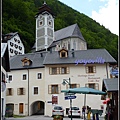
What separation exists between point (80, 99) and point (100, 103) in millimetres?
1619

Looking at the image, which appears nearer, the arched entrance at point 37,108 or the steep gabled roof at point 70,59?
the steep gabled roof at point 70,59

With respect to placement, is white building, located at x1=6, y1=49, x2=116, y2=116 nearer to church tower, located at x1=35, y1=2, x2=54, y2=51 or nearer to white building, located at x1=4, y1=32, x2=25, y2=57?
white building, located at x1=4, y1=32, x2=25, y2=57

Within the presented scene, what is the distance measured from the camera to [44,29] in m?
51.3

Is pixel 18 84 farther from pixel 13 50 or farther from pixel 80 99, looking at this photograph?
pixel 13 50

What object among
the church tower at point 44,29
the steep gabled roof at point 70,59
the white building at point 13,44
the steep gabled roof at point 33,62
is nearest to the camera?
the steep gabled roof at point 70,59

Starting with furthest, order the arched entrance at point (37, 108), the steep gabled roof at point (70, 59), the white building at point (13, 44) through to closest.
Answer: the white building at point (13, 44) < the arched entrance at point (37, 108) < the steep gabled roof at point (70, 59)

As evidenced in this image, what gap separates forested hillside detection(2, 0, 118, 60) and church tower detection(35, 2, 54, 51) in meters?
3.68

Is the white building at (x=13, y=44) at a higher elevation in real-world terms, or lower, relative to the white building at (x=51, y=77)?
higher

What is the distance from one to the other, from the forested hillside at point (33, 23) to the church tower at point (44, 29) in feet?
12.1

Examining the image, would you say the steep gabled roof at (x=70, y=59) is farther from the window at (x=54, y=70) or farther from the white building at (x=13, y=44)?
the white building at (x=13, y=44)

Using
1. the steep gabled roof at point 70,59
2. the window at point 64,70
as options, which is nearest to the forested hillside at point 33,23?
the steep gabled roof at point 70,59

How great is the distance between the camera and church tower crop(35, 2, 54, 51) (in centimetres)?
5122

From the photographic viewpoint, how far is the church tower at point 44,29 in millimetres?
51219

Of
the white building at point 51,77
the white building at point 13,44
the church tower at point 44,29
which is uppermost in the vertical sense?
the church tower at point 44,29
